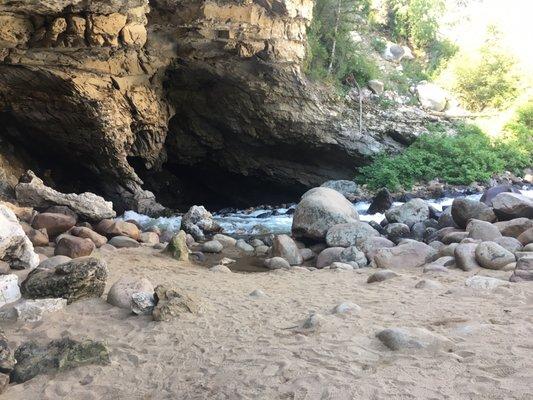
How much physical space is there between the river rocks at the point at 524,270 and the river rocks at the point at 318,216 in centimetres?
328

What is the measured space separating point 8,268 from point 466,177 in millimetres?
12271

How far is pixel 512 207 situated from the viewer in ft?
25.8

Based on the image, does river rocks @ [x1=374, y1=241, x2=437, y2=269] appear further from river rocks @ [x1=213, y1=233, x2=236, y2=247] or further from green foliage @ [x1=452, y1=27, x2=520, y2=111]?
green foliage @ [x1=452, y1=27, x2=520, y2=111]

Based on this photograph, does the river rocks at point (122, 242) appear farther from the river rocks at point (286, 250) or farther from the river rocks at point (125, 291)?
the river rocks at point (125, 291)

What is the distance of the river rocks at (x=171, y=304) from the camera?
3984 mm

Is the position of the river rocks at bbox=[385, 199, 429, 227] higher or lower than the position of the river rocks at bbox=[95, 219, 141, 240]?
higher

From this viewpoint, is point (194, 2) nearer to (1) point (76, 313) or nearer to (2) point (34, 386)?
(1) point (76, 313)

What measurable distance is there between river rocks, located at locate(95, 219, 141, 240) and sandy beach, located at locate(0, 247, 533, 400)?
10.9ft

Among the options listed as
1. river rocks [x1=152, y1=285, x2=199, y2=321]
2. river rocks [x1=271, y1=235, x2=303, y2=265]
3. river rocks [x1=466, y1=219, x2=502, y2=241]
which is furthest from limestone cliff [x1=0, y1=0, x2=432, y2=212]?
river rocks [x1=466, y1=219, x2=502, y2=241]

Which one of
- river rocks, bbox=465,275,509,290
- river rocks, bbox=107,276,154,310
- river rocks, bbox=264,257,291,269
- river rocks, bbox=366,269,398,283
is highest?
river rocks, bbox=465,275,509,290

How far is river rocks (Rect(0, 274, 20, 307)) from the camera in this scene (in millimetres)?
4234

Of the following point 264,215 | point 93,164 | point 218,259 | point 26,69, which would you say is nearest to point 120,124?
point 93,164

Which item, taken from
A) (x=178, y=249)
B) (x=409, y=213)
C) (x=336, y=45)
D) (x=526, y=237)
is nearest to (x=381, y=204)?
(x=409, y=213)

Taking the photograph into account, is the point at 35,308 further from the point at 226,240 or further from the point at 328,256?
the point at 226,240
